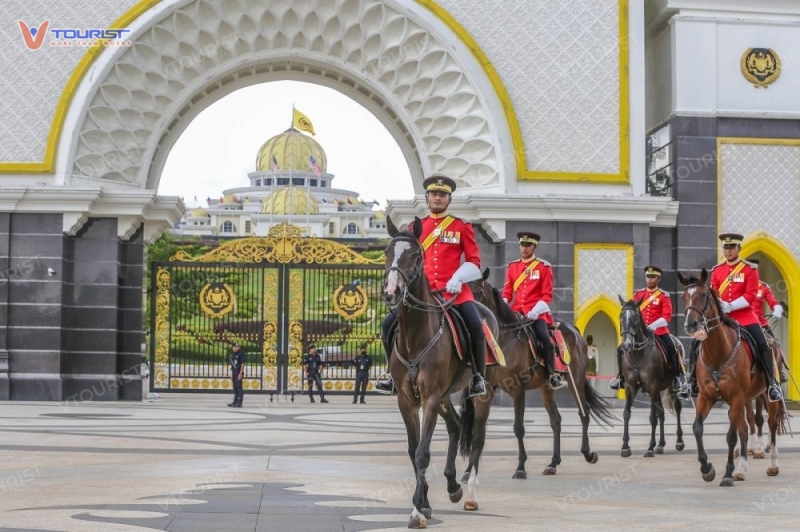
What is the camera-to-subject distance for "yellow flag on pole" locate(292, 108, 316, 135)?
36.7 metres

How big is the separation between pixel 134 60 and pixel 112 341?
5.77 m

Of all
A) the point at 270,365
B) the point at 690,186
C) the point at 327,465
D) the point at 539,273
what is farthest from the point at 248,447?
the point at 690,186

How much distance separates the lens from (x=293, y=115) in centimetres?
3738

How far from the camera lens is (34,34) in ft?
76.5

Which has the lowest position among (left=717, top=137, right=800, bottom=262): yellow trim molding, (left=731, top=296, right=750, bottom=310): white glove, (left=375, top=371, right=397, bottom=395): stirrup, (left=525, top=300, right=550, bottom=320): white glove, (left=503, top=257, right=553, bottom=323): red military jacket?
(left=375, top=371, right=397, bottom=395): stirrup

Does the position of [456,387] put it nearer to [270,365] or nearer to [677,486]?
[677,486]

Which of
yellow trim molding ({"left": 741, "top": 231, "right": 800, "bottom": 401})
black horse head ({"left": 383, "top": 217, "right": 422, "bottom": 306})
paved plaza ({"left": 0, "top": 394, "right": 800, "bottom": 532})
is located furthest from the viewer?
yellow trim molding ({"left": 741, "top": 231, "right": 800, "bottom": 401})

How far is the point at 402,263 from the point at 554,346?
4367 millimetres

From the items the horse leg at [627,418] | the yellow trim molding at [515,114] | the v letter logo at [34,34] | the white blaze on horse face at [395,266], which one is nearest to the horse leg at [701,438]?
the horse leg at [627,418]

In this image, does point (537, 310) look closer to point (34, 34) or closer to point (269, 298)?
point (269, 298)

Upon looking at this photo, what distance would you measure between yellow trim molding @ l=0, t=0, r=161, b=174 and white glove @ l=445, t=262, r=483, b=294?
52.0 ft

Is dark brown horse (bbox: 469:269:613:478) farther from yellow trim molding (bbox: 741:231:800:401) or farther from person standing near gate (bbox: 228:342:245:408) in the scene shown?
yellow trim molding (bbox: 741:231:800:401)

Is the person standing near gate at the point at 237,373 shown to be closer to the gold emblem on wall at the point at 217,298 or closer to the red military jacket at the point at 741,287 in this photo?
the gold emblem on wall at the point at 217,298

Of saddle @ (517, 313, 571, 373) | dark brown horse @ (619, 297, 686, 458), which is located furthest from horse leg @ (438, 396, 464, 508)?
dark brown horse @ (619, 297, 686, 458)
